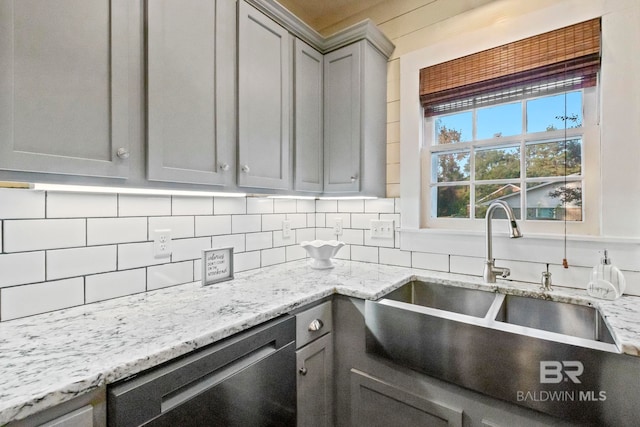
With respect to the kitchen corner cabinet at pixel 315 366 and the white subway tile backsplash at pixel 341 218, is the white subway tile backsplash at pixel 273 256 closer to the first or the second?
the white subway tile backsplash at pixel 341 218

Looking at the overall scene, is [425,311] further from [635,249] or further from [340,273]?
[635,249]

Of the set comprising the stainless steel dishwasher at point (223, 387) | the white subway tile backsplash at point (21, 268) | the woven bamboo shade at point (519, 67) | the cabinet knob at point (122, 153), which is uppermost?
the woven bamboo shade at point (519, 67)

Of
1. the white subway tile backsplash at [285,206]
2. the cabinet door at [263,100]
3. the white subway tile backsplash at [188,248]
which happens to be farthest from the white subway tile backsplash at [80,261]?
the white subway tile backsplash at [285,206]

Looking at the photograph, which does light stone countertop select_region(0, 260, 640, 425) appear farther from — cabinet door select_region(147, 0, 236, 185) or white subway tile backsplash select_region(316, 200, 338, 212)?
white subway tile backsplash select_region(316, 200, 338, 212)

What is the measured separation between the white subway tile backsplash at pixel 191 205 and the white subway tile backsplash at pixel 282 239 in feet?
1.61

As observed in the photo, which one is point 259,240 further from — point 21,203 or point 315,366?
point 21,203

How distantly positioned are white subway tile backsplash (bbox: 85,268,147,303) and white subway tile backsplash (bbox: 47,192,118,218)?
239mm

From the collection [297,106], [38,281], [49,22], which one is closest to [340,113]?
[297,106]

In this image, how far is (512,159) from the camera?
1605 millimetres

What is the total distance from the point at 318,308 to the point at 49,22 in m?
1.28

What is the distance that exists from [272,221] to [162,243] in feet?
2.29

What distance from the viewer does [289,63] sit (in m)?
1.63

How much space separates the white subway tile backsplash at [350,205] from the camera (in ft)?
6.75

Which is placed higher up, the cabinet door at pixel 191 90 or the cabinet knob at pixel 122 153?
the cabinet door at pixel 191 90
